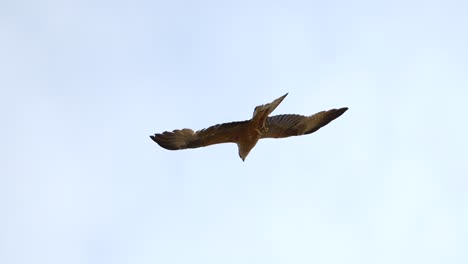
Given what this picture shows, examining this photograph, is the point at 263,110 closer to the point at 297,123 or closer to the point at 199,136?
the point at 199,136

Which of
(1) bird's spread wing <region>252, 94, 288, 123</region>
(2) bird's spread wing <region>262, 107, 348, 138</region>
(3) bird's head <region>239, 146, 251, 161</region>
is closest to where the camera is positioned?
(1) bird's spread wing <region>252, 94, 288, 123</region>

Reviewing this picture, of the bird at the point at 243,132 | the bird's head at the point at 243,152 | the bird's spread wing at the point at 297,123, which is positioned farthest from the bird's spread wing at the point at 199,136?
the bird's spread wing at the point at 297,123

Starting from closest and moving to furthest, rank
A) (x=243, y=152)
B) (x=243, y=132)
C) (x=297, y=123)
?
(x=243, y=132) → (x=243, y=152) → (x=297, y=123)

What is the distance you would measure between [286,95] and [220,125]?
2.03 metres

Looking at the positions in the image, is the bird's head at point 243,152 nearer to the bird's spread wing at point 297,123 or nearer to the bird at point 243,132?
the bird at point 243,132

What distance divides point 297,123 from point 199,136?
2.68 m

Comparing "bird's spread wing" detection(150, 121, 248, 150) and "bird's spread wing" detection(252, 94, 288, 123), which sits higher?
"bird's spread wing" detection(252, 94, 288, 123)

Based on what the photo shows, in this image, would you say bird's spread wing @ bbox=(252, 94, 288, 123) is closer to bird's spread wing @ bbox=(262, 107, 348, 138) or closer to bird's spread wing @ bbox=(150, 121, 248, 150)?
bird's spread wing @ bbox=(150, 121, 248, 150)

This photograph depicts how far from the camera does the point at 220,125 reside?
19.7 meters

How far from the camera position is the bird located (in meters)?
19.8

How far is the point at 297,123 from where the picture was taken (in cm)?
2112

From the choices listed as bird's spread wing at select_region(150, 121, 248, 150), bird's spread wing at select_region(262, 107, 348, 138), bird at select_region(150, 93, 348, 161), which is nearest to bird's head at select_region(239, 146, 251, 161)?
bird at select_region(150, 93, 348, 161)

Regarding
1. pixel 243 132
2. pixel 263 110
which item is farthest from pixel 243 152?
pixel 263 110

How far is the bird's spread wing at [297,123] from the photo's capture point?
20.7 m
